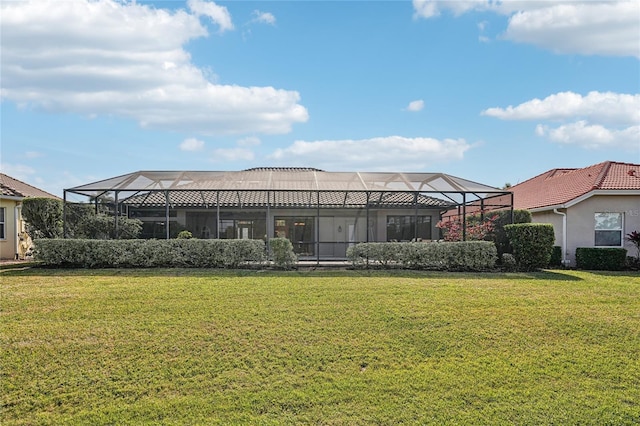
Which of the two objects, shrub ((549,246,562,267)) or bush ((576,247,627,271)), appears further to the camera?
shrub ((549,246,562,267))

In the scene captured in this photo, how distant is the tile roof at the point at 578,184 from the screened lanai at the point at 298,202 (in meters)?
1.42

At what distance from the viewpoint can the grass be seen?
17.1ft

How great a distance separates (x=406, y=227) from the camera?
917 inches

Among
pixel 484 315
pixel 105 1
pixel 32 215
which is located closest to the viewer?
pixel 484 315

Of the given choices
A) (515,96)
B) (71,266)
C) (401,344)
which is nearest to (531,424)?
(401,344)

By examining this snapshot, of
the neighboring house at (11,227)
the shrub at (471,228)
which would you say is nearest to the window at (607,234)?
the shrub at (471,228)

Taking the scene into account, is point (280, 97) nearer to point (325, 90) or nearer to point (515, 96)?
point (325, 90)

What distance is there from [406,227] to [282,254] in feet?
33.7

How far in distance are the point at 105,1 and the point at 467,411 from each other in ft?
36.1

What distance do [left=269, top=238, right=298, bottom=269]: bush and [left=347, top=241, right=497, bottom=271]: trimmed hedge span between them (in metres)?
2.04

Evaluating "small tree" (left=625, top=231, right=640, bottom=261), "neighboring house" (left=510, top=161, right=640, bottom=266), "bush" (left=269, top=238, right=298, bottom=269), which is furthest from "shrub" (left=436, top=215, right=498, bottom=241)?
"bush" (left=269, top=238, right=298, bottom=269)

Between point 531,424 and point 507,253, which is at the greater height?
point 507,253

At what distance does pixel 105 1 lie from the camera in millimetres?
10742

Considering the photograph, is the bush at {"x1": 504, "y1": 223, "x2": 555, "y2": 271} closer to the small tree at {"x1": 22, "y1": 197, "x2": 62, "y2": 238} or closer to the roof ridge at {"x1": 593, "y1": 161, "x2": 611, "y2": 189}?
the roof ridge at {"x1": 593, "y1": 161, "x2": 611, "y2": 189}
